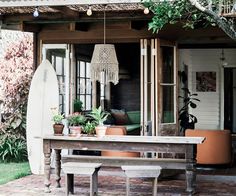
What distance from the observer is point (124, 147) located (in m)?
6.55

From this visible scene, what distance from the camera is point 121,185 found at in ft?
24.3

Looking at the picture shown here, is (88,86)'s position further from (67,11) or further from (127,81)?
(67,11)

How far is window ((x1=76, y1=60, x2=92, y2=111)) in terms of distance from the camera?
9812mm

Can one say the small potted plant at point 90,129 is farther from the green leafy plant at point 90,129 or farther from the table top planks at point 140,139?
the table top planks at point 140,139

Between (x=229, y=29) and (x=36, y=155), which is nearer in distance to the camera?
(x=229, y=29)

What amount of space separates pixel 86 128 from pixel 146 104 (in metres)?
1.57

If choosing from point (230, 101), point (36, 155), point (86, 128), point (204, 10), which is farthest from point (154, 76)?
point (230, 101)

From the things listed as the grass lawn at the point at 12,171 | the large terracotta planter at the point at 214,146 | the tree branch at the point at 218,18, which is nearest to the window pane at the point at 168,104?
the large terracotta planter at the point at 214,146

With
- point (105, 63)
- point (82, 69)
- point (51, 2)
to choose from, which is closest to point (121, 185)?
point (105, 63)

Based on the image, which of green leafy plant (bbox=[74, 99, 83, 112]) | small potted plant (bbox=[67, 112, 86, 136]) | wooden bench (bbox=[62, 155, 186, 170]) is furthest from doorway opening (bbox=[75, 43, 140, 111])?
small potted plant (bbox=[67, 112, 86, 136])

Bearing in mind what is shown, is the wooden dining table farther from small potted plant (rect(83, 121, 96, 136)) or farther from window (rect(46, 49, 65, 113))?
window (rect(46, 49, 65, 113))

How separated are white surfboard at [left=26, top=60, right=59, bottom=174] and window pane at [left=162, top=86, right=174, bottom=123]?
1.75 meters

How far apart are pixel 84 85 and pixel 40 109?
2022mm

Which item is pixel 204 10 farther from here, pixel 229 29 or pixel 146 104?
pixel 146 104
